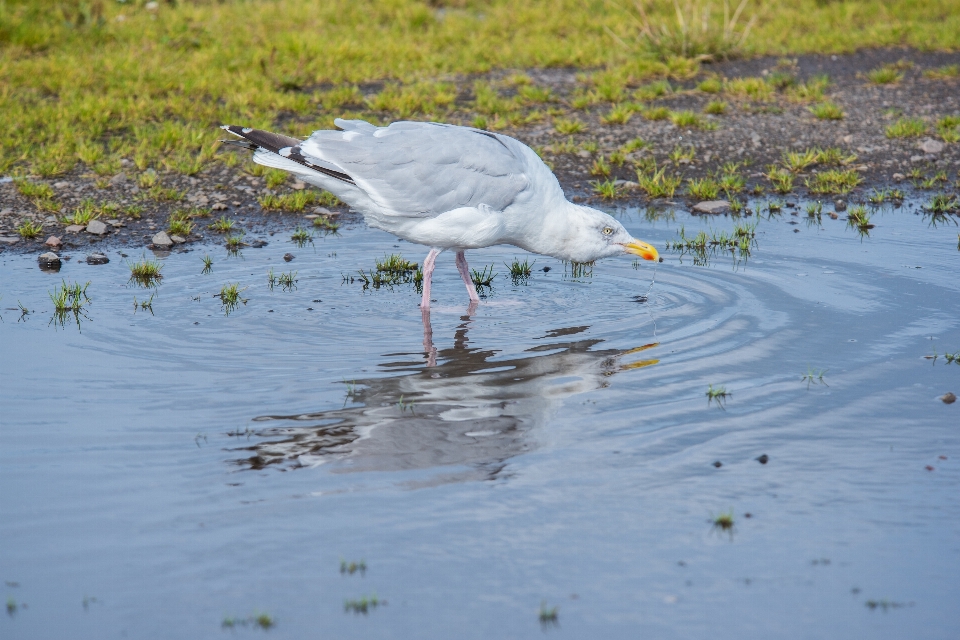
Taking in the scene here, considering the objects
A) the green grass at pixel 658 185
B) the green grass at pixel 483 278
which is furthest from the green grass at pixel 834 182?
the green grass at pixel 483 278

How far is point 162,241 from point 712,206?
178 inches

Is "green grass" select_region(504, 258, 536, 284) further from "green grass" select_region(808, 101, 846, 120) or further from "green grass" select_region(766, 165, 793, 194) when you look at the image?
"green grass" select_region(808, 101, 846, 120)

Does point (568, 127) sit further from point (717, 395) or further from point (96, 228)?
point (717, 395)

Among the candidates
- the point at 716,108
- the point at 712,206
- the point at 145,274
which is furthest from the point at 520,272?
the point at 716,108

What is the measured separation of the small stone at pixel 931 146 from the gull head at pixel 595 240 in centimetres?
471

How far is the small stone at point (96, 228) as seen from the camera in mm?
8250

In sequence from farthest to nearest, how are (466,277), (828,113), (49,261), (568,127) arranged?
(828,113), (568,127), (49,261), (466,277)

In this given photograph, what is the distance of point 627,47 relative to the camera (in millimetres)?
12984

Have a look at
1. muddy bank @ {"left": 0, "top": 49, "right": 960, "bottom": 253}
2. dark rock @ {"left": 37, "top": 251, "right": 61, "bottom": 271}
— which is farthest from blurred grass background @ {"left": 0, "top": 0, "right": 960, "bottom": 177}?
dark rock @ {"left": 37, "top": 251, "right": 61, "bottom": 271}

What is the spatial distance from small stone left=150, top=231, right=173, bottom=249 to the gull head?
310cm

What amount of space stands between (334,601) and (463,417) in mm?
1630

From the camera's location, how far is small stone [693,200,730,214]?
352 inches

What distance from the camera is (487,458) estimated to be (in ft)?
14.7

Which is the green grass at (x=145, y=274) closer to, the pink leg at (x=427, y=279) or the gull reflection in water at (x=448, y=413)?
the pink leg at (x=427, y=279)
